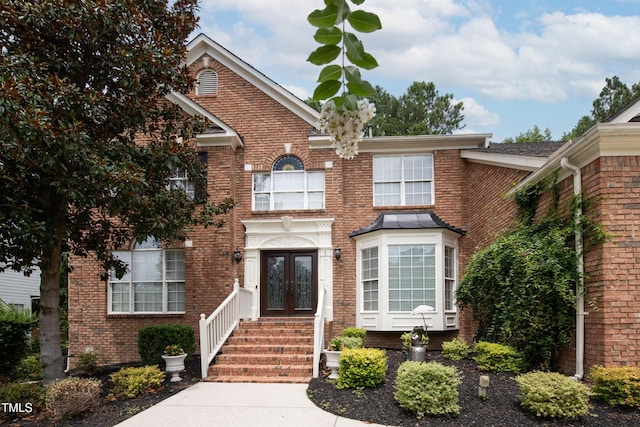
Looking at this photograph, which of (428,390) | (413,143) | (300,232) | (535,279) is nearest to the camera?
(428,390)

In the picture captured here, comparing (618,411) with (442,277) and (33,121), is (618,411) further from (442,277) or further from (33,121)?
(33,121)

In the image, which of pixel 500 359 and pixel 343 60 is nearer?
pixel 343 60

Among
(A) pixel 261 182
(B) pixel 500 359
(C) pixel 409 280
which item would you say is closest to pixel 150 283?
(A) pixel 261 182

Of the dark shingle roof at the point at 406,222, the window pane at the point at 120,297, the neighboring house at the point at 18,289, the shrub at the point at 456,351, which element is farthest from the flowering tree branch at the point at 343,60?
the neighboring house at the point at 18,289

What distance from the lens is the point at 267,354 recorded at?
11.3 metres

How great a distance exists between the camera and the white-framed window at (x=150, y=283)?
45.6 ft

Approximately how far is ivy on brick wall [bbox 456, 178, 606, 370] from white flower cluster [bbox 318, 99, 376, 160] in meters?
6.50

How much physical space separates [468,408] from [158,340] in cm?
742

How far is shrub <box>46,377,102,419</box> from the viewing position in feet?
25.1

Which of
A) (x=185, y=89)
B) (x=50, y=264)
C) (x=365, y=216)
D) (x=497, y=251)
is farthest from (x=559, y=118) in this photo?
(x=50, y=264)

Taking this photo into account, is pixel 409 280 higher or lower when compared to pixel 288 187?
lower

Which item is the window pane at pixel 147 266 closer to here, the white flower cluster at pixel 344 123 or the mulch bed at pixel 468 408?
the mulch bed at pixel 468 408

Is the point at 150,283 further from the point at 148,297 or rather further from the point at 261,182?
the point at 261,182

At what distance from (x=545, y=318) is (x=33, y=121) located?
8.10 metres
